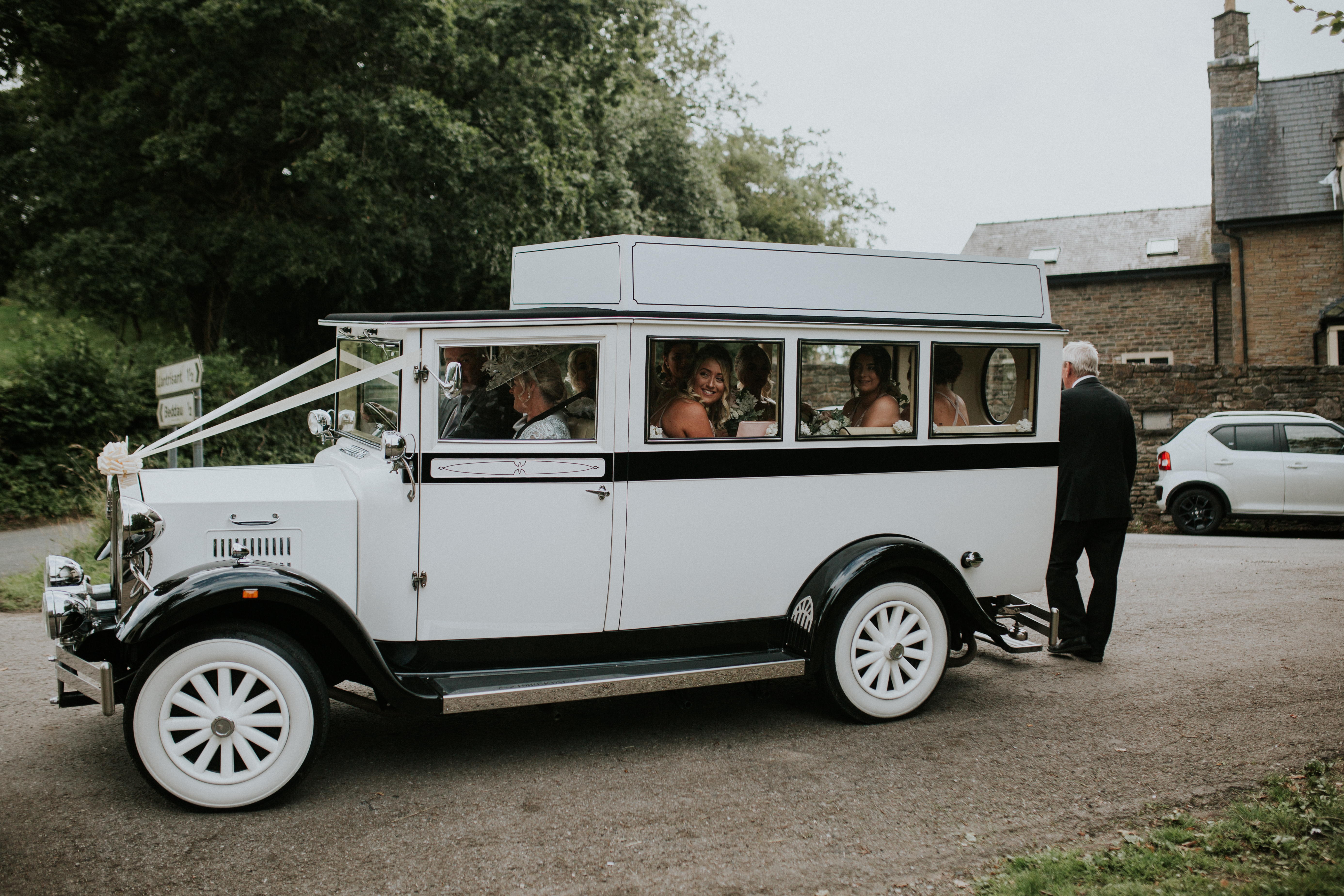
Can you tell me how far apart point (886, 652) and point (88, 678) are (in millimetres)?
3755

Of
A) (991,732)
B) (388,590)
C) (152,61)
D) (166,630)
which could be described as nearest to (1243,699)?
(991,732)

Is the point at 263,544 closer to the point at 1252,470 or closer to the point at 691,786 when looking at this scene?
the point at 691,786

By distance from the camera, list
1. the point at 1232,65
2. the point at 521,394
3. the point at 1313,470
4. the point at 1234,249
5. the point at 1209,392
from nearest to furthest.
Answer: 1. the point at 521,394
2. the point at 1313,470
3. the point at 1209,392
4. the point at 1234,249
5. the point at 1232,65

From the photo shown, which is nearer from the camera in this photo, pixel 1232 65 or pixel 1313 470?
pixel 1313 470

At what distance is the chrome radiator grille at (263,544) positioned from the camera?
4.35 meters

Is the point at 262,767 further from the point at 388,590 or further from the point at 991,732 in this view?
the point at 991,732

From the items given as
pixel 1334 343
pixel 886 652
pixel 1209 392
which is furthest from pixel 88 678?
pixel 1334 343

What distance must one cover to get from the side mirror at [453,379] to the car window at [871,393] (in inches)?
75.1

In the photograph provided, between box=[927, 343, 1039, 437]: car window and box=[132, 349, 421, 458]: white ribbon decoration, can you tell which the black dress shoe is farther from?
box=[132, 349, 421, 458]: white ribbon decoration

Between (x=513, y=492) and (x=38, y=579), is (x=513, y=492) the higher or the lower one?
the higher one

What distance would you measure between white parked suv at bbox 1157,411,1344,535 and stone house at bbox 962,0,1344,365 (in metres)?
10.7

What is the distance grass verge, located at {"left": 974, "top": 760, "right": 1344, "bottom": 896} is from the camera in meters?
3.35

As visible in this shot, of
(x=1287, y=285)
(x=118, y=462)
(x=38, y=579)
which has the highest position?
(x=1287, y=285)

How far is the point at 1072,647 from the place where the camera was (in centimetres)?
663
